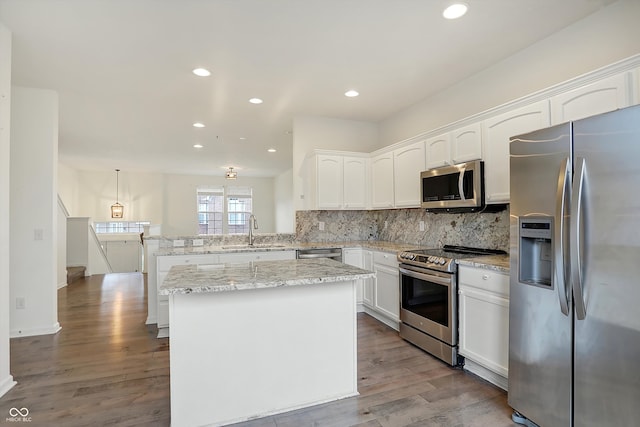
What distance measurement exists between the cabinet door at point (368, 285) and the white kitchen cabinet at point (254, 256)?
3.00 ft

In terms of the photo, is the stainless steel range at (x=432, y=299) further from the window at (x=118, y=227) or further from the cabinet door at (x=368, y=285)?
the window at (x=118, y=227)

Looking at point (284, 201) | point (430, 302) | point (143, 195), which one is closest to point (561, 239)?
point (430, 302)

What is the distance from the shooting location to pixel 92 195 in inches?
378

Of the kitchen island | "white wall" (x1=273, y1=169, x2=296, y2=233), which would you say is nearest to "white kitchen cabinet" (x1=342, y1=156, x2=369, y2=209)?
the kitchen island

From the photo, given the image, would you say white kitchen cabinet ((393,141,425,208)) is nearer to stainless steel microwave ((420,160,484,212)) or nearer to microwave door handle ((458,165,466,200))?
stainless steel microwave ((420,160,484,212))

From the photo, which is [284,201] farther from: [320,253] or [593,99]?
[593,99]

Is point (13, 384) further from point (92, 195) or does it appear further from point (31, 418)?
point (92, 195)

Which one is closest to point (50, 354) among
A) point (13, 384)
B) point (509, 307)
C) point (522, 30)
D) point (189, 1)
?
point (13, 384)

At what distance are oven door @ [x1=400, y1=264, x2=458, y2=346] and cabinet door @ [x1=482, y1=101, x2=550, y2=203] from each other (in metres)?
0.81

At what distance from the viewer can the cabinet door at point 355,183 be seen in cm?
448

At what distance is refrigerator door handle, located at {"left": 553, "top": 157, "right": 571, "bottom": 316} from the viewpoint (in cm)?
169

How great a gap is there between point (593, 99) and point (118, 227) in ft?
36.8

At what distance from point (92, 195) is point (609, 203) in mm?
11467

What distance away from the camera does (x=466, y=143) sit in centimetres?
301
